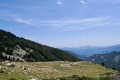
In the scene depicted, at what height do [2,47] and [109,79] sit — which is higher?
[2,47]

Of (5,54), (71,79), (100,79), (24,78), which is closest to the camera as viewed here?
(24,78)

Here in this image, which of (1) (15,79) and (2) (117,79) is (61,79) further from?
(2) (117,79)

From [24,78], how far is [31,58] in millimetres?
136626

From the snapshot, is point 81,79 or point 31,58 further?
point 31,58

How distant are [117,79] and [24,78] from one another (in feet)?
88.4

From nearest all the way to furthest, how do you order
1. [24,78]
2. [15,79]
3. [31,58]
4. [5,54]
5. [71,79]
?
1. [15,79]
2. [24,78]
3. [71,79]
4. [5,54]
5. [31,58]

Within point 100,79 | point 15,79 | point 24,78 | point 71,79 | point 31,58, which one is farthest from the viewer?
→ point 31,58

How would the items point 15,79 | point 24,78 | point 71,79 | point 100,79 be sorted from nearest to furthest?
point 15,79
point 24,78
point 71,79
point 100,79

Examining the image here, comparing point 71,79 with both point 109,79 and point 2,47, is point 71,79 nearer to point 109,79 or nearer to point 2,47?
point 109,79

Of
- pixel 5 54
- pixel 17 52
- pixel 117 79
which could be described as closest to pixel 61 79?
pixel 117 79

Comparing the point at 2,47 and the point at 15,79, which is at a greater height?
the point at 2,47

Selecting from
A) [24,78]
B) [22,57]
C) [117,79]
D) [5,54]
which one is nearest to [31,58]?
[22,57]

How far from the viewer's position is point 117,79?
7162 cm

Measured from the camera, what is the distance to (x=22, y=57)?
616ft
